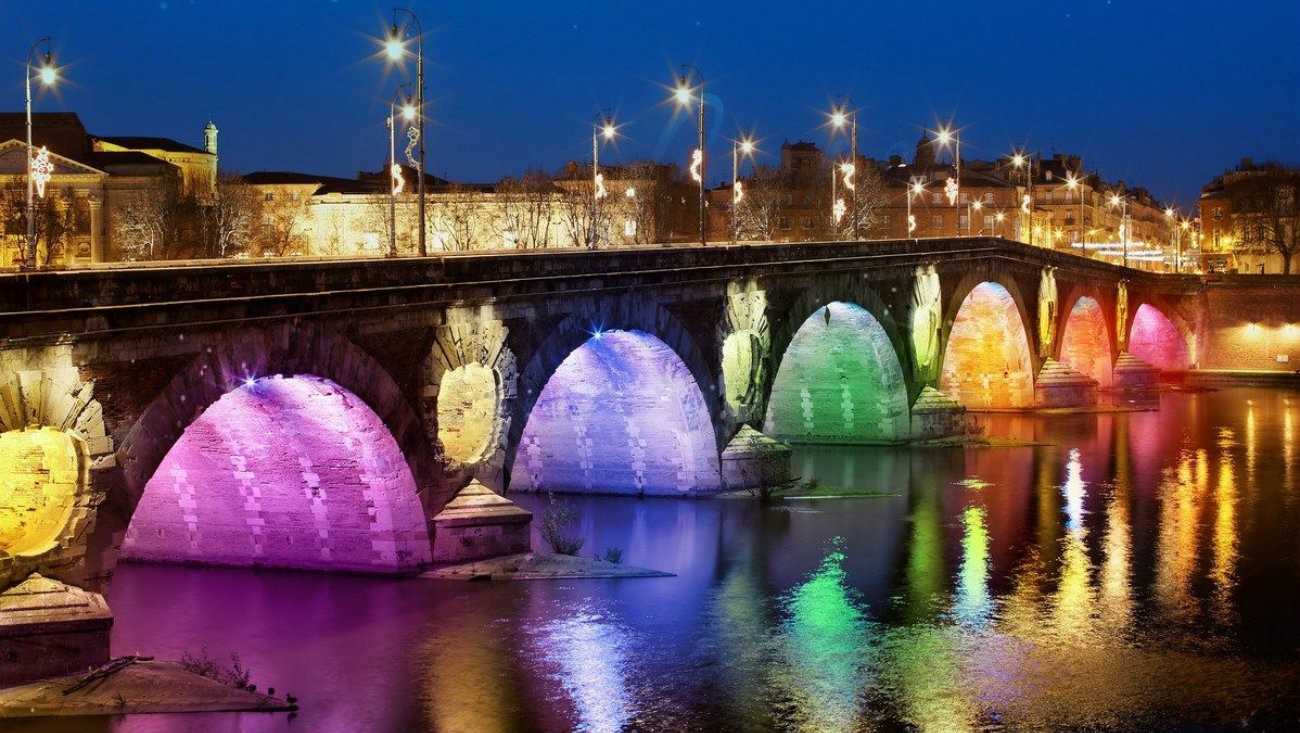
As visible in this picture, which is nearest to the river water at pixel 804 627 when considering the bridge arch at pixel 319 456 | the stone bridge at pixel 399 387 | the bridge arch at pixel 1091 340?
the bridge arch at pixel 319 456

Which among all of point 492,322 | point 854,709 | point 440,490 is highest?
point 492,322

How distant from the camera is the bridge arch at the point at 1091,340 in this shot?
78.0 metres

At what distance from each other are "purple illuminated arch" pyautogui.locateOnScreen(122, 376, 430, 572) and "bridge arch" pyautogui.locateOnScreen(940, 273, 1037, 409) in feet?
131

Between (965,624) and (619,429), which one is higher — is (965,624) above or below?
below

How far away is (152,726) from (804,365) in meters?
34.1

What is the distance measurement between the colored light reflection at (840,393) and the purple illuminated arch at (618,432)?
42.3 ft

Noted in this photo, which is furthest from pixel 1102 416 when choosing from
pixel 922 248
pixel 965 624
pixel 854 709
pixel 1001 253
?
pixel 854 709

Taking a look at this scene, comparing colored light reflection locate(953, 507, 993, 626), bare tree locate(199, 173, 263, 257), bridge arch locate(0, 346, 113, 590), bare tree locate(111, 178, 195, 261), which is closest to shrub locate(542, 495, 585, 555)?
colored light reflection locate(953, 507, 993, 626)

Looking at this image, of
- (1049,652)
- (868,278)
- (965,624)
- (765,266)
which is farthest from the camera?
(868,278)

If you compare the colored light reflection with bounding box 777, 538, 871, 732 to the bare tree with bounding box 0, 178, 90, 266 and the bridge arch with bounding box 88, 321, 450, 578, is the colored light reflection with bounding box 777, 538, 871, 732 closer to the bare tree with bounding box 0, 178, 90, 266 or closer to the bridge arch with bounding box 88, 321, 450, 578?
the bridge arch with bounding box 88, 321, 450, 578

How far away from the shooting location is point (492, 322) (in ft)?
96.9

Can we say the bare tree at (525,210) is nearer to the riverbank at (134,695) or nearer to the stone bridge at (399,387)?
the stone bridge at (399,387)

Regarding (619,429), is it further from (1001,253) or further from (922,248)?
(1001,253)

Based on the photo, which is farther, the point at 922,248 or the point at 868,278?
the point at 922,248
